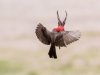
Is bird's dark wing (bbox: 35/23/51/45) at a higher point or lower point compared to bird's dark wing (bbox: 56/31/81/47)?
higher

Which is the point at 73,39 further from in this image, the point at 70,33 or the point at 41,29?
the point at 41,29

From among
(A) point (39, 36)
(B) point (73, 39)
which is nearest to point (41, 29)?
(A) point (39, 36)

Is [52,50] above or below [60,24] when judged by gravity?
below

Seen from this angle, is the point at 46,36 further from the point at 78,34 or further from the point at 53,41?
the point at 78,34

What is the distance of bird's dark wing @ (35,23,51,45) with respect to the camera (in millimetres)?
1378

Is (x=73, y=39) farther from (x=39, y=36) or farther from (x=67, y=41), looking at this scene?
(x=39, y=36)

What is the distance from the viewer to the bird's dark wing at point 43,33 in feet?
4.52

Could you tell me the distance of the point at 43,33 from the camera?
140 cm

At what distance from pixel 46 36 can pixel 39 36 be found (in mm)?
31

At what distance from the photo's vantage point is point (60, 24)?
145 cm

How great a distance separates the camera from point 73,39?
53.5 inches

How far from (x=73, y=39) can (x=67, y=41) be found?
32 millimetres

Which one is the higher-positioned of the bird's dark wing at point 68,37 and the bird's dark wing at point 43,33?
the bird's dark wing at point 43,33

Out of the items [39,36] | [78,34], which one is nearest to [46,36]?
[39,36]
